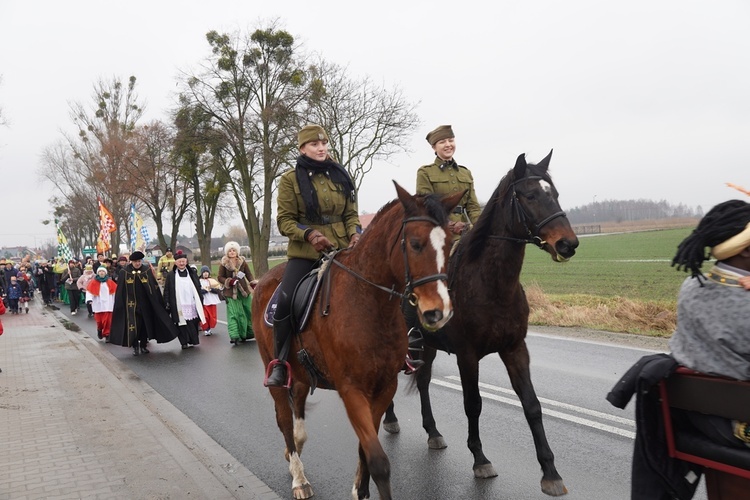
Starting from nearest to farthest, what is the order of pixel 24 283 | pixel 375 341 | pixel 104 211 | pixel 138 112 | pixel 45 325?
pixel 375 341
pixel 45 325
pixel 24 283
pixel 104 211
pixel 138 112

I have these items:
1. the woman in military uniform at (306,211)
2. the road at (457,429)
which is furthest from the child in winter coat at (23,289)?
the woman in military uniform at (306,211)

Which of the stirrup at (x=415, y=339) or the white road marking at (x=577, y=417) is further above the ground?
the stirrup at (x=415, y=339)

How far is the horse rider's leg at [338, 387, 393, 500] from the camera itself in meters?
3.71

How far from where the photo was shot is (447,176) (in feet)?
20.6

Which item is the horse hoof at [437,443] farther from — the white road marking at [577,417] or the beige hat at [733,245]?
the beige hat at [733,245]

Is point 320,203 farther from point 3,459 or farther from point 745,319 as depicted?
point 3,459

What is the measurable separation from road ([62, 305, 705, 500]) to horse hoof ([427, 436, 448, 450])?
0.09m

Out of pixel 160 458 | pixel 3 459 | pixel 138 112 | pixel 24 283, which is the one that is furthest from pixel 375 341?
pixel 138 112

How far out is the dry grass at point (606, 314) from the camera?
11.0m

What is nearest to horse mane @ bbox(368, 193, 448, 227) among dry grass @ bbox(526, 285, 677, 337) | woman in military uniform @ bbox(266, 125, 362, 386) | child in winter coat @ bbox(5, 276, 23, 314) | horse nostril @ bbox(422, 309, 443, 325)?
horse nostril @ bbox(422, 309, 443, 325)

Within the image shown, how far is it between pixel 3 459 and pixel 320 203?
4108 millimetres

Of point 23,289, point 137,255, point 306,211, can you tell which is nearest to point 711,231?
point 306,211

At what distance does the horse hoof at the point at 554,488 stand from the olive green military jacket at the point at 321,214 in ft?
7.97

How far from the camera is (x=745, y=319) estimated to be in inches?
104
